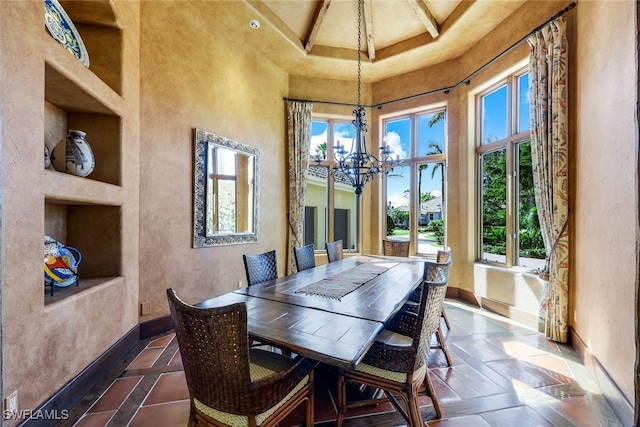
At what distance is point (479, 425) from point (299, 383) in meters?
1.19

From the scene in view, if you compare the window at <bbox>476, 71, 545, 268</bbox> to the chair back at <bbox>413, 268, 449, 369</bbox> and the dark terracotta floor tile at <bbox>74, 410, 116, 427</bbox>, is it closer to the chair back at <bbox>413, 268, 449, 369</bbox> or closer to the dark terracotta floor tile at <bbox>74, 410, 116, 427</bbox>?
the chair back at <bbox>413, 268, 449, 369</bbox>

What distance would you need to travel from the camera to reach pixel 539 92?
2984 mm

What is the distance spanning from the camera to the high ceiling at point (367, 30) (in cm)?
355

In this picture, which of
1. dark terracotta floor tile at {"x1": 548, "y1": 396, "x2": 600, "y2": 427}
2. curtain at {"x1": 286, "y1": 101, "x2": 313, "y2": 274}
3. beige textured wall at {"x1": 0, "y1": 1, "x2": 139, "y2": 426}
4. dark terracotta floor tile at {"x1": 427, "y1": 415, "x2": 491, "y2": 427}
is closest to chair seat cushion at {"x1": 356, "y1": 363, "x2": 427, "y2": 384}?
dark terracotta floor tile at {"x1": 427, "y1": 415, "x2": 491, "y2": 427}

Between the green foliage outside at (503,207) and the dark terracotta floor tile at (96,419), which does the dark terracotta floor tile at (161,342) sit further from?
the green foliage outside at (503,207)

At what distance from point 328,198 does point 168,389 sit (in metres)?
3.85

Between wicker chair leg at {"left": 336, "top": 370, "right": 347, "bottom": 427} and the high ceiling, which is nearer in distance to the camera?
wicker chair leg at {"left": 336, "top": 370, "right": 347, "bottom": 427}

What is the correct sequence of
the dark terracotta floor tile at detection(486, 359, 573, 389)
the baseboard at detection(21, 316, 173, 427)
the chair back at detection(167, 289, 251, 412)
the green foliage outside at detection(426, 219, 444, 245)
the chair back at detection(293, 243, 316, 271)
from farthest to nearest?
the green foliage outside at detection(426, 219, 444, 245), the chair back at detection(293, 243, 316, 271), the dark terracotta floor tile at detection(486, 359, 573, 389), the baseboard at detection(21, 316, 173, 427), the chair back at detection(167, 289, 251, 412)

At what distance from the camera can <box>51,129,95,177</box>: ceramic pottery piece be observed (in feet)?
6.80

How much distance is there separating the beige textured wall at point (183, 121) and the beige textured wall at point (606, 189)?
12.0 ft

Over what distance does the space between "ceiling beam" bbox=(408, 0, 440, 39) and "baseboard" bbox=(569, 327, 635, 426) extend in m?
3.95

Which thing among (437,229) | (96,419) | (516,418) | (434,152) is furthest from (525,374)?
(434,152)

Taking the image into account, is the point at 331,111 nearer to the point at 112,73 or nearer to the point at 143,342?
the point at 112,73

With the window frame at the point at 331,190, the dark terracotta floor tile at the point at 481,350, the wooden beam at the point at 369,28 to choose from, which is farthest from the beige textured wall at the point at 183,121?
the dark terracotta floor tile at the point at 481,350
